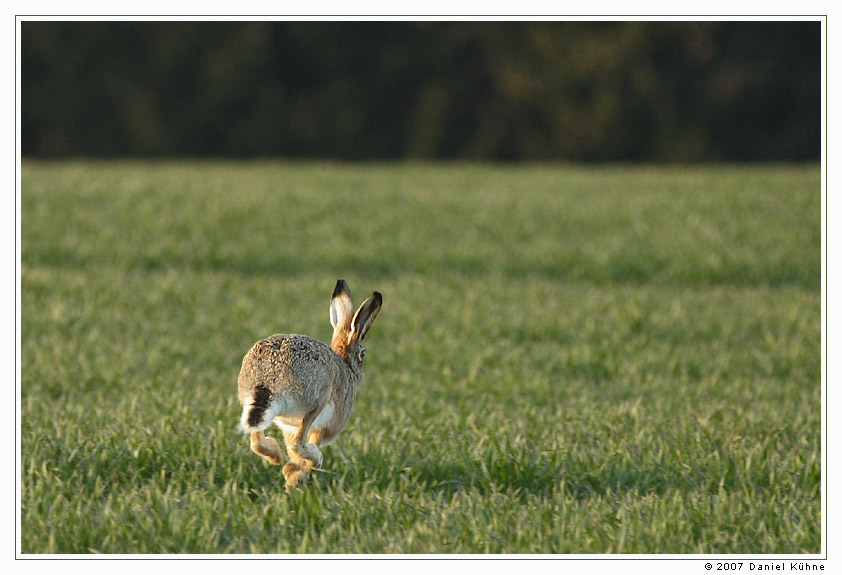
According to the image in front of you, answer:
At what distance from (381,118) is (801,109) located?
11309 millimetres

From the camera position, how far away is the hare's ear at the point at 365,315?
11.6 ft

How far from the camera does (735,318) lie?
27.2 feet

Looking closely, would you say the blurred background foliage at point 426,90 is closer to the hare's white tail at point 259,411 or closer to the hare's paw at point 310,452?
the hare's paw at point 310,452

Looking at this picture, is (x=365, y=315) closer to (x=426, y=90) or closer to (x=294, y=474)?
(x=294, y=474)

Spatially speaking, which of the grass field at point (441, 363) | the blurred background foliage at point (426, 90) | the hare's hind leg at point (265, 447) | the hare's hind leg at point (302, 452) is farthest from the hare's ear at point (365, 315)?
the blurred background foliage at point (426, 90)

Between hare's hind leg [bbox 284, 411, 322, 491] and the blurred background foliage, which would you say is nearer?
hare's hind leg [bbox 284, 411, 322, 491]

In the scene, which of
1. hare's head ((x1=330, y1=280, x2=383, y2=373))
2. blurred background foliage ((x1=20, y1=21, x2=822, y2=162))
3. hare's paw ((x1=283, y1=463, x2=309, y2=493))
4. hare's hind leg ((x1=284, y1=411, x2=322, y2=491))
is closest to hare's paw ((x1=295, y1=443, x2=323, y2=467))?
hare's hind leg ((x1=284, y1=411, x2=322, y2=491))

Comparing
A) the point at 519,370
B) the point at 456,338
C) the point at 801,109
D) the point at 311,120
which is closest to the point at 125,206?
the point at 456,338

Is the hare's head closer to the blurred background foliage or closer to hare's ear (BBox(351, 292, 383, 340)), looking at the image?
hare's ear (BBox(351, 292, 383, 340))

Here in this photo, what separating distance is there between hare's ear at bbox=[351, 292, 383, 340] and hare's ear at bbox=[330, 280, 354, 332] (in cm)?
9

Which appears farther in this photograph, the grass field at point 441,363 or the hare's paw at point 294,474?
the grass field at point 441,363

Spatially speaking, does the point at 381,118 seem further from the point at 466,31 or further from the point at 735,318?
the point at 735,318

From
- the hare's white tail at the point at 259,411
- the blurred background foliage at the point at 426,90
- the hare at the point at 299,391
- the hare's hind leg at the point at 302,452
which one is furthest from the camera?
the blurred background foliage at the point at 426,90

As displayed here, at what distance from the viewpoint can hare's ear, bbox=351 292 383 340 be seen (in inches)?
139
